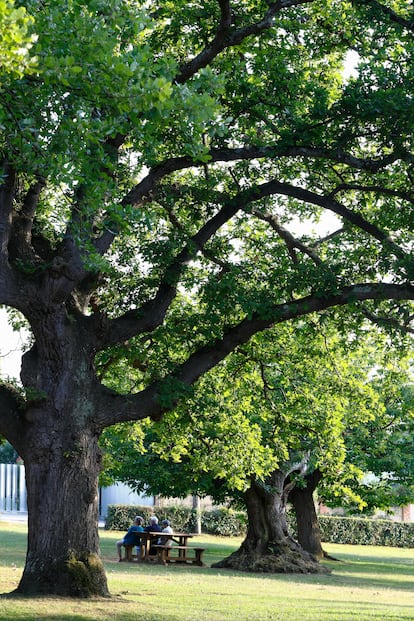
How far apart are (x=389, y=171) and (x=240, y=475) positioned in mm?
7227

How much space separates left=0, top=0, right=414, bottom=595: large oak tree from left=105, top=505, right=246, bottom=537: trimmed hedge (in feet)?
90.2

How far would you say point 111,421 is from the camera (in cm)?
1539

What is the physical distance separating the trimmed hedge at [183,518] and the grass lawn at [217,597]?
16924 millimetres

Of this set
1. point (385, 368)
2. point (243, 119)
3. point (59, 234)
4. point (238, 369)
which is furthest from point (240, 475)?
point (243, 119)

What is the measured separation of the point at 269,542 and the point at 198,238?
12904mm

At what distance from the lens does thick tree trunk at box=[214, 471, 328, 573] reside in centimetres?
2591

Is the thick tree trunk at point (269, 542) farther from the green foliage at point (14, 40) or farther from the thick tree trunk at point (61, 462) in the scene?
the green foliage at point (14, 40)

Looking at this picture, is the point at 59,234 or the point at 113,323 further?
the point at 59,234

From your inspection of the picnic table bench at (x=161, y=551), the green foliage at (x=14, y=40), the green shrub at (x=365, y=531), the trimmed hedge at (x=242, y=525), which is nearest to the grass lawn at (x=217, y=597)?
the picnic table bench at (x=161, y=551)

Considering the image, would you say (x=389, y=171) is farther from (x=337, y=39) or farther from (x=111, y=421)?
(x=111, y=421)

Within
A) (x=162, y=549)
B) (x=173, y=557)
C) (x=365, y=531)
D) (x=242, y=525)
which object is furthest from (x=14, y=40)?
(x=365, y=531)

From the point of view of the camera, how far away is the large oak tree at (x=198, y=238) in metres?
14.2

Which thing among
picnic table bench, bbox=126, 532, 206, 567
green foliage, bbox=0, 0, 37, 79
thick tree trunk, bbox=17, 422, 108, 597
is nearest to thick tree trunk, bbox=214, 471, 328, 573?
picnic table bench, bbox=126, 532, 206, 567

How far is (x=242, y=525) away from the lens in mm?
50469
